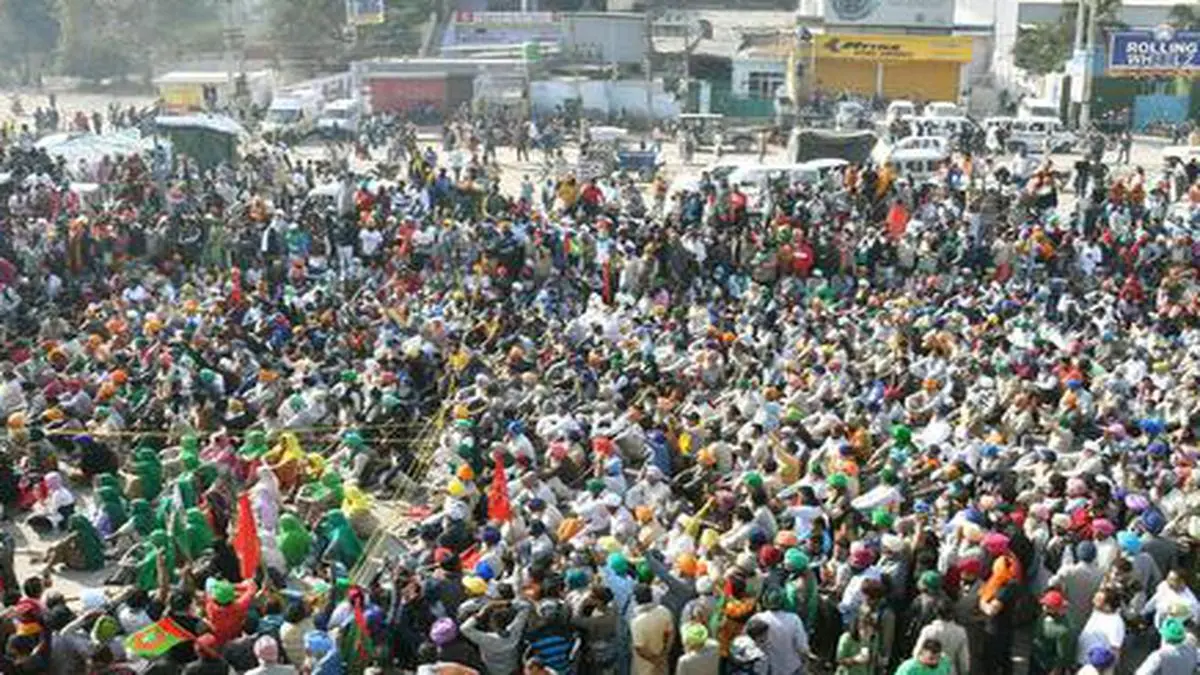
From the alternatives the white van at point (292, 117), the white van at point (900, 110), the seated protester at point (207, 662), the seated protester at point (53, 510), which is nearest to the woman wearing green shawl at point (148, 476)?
the seated protester at point (53, 510)

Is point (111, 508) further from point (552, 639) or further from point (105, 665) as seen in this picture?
point (552, 639)

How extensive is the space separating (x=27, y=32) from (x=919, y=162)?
43.9m

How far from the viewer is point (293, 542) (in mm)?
10633

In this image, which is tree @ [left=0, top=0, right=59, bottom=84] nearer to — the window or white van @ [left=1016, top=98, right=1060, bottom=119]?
the window

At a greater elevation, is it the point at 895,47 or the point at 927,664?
the point at 895,47

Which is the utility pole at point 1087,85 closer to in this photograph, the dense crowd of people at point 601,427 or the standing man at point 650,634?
the dense crowd of people at point 601,427

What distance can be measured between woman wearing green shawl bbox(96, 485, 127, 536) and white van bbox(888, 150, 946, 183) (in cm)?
1992

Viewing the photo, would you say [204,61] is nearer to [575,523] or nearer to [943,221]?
[943,221]

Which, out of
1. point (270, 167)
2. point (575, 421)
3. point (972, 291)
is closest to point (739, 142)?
point (270, 167)

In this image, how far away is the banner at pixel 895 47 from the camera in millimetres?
43125

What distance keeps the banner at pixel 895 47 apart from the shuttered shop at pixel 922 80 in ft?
1.35

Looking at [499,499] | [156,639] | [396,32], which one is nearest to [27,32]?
[396,32]

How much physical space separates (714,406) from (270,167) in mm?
16360

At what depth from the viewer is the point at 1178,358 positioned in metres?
15.1
